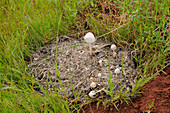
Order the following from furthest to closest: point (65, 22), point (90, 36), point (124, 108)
A: point (65, 22) → point (90, 36) → point (124, 108)

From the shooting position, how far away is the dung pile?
1.79m

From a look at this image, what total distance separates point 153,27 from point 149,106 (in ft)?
3.59

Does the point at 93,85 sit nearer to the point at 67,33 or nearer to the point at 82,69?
the point at 82,69

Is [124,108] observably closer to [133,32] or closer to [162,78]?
[162,78]

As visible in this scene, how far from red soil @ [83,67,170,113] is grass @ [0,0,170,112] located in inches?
2.8

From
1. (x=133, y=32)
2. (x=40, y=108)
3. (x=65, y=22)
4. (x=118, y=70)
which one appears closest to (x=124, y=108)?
(x=118, y=70)

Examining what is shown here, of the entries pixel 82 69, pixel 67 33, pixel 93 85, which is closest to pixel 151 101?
pixel 93 85

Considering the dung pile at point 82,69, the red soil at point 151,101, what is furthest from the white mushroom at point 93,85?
the red soil at point 151,101

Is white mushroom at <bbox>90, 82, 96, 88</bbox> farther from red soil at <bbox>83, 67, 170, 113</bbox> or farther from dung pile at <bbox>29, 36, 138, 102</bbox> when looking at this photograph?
red soil at <bbox>83, 67, 170, 113</bbox>

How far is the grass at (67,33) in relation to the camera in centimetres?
169

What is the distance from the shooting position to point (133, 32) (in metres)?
2.17

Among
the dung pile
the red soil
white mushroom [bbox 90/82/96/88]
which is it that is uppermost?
the dung pile

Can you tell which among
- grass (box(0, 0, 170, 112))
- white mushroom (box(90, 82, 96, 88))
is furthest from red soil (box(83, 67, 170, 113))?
white mushroom (box(90, 82, 96, 88))

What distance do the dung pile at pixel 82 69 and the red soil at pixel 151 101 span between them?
131mm
